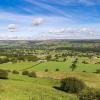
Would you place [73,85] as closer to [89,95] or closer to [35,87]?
[35,87]

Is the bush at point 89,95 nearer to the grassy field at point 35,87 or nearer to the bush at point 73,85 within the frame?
the grassy field at point 35,87

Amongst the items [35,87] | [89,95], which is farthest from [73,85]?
[89,95]

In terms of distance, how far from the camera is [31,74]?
322 feet

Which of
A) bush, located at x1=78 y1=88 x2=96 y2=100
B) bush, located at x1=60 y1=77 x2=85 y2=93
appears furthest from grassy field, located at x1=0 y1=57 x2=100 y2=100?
bush, located at x1=78 y1=88 x2=96 y2=100

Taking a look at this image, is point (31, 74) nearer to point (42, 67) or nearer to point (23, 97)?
point (42, 67)

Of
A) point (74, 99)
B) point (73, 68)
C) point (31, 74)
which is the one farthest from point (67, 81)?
point (73, 68)

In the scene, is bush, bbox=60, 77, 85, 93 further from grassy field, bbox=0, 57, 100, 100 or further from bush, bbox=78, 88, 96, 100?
bush, bbox=78, 88, 96, 100

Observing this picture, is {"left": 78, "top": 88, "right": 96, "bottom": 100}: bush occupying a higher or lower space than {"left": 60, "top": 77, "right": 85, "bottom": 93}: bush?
higher

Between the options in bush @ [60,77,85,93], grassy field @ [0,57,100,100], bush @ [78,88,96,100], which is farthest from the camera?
bush @ [60,77,85,93]

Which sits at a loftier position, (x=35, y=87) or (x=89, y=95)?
(x=89, y=95)

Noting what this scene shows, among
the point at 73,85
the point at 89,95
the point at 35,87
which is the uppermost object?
the point at 89,95

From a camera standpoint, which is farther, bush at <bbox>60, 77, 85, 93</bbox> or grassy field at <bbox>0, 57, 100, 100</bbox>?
bush at <bbox>60, 77, 85, 93</bbox>

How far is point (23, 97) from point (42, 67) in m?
96.0

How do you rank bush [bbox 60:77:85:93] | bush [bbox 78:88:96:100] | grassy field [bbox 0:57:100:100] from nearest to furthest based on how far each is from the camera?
1. bush [bbox 78:88:96:100]
2. grassy field [bbox 0:57:100:100]
3. bush [bbox 60:77:85:93]
